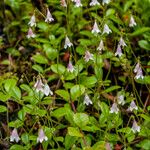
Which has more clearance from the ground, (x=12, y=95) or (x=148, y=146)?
(x=12, y=95)

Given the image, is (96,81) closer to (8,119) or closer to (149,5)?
(8,119)

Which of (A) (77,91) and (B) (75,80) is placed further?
(B) (75,80)

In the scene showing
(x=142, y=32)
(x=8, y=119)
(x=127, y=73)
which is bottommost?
(x=8, y=119)

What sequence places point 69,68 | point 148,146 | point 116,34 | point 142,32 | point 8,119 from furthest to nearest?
point 116,34 → point 142,32 → point 8,119 → point 69,68 → point 148,146

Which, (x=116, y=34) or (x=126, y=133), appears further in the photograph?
(x=116, y=34)

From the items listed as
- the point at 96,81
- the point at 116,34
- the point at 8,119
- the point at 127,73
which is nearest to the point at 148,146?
the point at 96,81

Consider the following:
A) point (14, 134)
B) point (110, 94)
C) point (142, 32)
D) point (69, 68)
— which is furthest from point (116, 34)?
point (14, 134)

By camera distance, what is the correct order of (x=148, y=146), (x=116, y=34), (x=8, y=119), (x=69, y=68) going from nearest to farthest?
1. (x=148, y=146)
2. (x=69, y=68)
3. (x=8, y=119)
4. (x=116, y=34)

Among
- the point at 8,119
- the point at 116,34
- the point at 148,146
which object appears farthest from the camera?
the point at 116,34

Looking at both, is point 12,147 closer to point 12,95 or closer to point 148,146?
point 12,95
